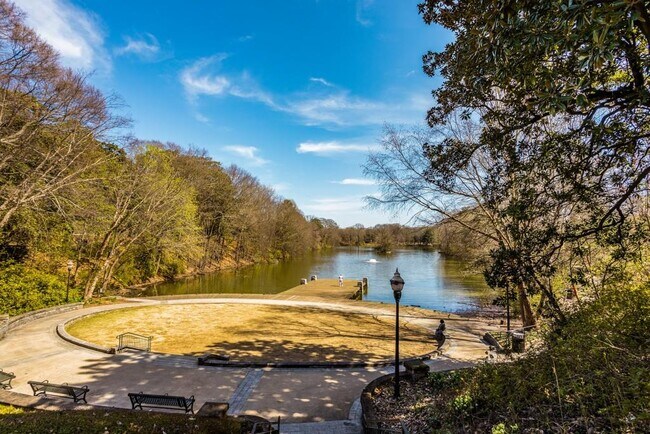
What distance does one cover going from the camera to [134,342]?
13023 millimetres

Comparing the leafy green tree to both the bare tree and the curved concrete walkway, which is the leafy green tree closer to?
the curved concrete walkway

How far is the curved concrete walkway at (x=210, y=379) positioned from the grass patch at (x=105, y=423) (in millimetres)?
1400

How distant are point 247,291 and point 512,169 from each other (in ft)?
99.2

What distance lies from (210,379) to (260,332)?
19.0 ft

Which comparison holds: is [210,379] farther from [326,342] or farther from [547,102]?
[547,102]

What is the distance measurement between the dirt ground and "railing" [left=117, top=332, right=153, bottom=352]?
40 cm

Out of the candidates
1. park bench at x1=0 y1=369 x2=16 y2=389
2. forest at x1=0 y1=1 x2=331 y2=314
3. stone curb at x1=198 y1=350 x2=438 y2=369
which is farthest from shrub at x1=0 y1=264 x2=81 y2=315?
stone curb at x1=198 y1=350 x2=438 y2=369

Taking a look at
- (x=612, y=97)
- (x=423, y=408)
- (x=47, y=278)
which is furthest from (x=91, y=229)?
(x=612, y=97)

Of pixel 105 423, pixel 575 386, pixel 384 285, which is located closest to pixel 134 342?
pixel 105 423

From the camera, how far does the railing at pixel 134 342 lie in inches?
468

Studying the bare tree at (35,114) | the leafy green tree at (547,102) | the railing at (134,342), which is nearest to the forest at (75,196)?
the bare tree at (35,114)

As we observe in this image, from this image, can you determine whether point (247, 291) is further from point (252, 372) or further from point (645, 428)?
point (645, 428)

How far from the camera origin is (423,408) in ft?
21.3

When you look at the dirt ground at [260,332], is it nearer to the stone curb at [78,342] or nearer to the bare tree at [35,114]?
the stone curb at [78,342]
